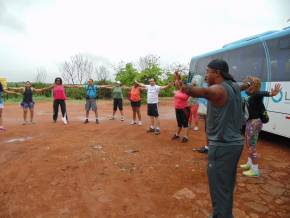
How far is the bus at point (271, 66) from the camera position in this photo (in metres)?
6.98

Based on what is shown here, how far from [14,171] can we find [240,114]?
4385mm

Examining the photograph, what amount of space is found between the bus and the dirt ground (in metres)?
0.81

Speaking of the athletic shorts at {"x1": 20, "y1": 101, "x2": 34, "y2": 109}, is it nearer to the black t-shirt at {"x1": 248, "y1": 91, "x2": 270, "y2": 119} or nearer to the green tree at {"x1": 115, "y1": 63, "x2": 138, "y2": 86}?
the black t-shirt at {"x1": 248, "y1": 91, "x2": 270, "y2": 119}

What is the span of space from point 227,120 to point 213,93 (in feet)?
1.05

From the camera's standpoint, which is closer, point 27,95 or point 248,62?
point 248,62

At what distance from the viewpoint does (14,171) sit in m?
5.13

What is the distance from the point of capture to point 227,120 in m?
2.54

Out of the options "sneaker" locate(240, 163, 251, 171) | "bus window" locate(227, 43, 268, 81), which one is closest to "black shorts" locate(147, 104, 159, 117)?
"bus window" locate(227, 43, 268, 81)

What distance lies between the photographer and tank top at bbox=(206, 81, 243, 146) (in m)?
2.51

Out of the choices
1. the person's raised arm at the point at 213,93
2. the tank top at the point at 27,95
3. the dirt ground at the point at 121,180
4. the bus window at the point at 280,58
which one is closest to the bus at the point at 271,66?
the bus window at the point at 280,58

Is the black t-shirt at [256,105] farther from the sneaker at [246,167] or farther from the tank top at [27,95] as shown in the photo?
the tank top at [27,95]

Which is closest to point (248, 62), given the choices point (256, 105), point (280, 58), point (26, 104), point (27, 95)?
point (280, 58)

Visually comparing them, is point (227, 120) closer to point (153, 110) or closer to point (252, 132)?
point (252, 132)

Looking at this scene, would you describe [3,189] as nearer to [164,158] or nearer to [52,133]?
[164,158]
